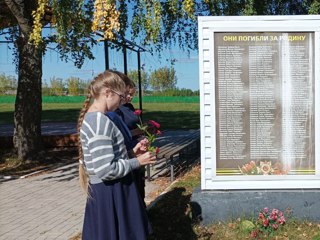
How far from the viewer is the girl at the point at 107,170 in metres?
3.00

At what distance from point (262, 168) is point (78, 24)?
356 centimetres

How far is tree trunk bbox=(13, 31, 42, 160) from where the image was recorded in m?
11.7

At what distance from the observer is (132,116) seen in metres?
5.52

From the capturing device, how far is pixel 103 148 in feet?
9.77

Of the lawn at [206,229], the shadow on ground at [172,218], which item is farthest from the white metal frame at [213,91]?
the shadow on ground at [172,218]

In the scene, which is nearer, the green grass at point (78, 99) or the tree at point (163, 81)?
the green grass at point (78, 99)

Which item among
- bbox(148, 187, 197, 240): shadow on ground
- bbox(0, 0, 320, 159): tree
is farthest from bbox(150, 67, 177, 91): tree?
bbox(148, 187, 197, 240): shadow on ground

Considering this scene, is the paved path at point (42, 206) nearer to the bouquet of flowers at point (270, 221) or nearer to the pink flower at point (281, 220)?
the bouquet of flowers at point (270, 221)

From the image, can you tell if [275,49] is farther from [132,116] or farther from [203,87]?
[132,116]

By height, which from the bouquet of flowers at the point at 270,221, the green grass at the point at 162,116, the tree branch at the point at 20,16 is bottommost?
the green grass at the point at 162,116

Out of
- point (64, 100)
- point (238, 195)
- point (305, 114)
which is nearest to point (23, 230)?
point (238, 195)

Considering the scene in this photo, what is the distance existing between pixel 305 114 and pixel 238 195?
44.5 inches

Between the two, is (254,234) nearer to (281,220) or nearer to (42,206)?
(281,220)

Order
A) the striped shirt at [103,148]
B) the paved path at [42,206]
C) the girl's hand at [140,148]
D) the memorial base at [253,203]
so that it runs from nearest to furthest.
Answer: the striped shirt at [103,148] < the girl's hand at [140,148] < the memorial base at [253,203] < the paved path at [42,206]
